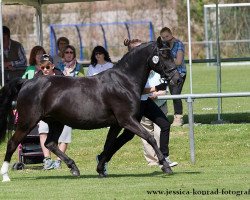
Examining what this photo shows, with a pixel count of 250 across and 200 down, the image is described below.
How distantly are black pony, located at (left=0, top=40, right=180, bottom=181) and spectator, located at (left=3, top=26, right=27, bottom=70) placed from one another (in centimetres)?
680

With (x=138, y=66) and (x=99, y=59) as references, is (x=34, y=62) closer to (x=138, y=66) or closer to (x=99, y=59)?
(x=99, y=59)

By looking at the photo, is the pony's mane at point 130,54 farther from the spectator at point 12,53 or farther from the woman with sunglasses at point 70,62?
the spectator at point 12,53

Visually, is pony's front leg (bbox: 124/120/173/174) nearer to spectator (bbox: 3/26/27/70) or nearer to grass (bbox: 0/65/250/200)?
grass (bbox: 0/65/250/200)

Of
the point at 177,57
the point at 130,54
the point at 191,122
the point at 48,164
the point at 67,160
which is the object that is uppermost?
the point at 130,54

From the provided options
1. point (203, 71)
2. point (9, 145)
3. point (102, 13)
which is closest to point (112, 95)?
point (9, 145)

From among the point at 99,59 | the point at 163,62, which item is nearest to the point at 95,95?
the point at 163,62

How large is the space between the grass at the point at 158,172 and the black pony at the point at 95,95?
0.75m

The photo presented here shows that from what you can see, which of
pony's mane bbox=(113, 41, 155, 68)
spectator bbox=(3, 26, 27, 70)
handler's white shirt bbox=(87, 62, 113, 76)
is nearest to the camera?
pony's mane bbox=(113, 41, 155, 68)

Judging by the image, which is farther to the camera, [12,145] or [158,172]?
[158,172]

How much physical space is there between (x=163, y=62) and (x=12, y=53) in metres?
7.90

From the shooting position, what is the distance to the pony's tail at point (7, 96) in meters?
14.8

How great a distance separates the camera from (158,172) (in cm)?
1510

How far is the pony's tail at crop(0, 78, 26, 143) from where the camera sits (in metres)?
14.8

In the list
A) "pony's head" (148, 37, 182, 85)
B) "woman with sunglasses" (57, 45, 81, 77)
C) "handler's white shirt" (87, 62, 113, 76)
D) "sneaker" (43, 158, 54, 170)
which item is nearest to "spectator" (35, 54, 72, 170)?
"sneaker" (43, 158, 54, 170)
